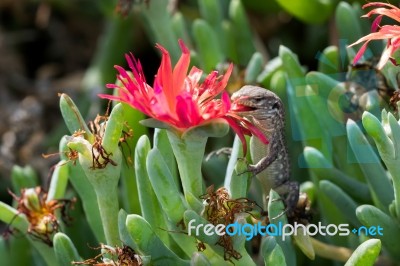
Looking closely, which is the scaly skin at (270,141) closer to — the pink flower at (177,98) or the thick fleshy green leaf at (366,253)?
the pink flower at (177,98)

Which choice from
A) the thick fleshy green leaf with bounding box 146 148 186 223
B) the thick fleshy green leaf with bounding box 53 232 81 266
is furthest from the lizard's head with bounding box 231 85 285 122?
the thick fleshy green leaf with bounding box 53 232 81 266

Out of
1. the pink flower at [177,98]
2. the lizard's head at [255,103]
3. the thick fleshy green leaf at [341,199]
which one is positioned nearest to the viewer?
the pink flower at [177,98]

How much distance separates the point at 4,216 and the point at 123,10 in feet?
1.94

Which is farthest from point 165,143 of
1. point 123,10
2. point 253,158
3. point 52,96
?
point 52,96

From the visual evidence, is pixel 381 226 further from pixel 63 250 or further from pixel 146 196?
pixel 63 250

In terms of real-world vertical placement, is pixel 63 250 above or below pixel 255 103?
below

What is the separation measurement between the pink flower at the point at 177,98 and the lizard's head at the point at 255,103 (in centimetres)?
5

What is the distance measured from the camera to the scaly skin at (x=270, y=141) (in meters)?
1.00

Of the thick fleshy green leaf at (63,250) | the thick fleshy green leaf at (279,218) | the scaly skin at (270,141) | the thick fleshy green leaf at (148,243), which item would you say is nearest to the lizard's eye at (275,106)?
the scaly skin at (270,141)

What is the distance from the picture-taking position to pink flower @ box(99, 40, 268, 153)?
88 centimetres

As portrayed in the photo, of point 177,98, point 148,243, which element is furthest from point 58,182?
point 177,98

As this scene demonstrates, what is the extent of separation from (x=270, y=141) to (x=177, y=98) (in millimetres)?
212

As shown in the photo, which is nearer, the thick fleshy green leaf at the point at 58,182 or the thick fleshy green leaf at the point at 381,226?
the thick fleshy green leaf at the point at 381,226

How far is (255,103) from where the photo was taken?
3.26 ft
